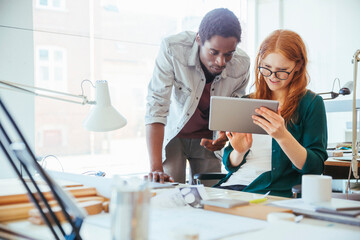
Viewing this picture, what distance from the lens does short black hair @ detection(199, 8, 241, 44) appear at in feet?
6.84

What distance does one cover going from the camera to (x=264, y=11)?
5879 mm

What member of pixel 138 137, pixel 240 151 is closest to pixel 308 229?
pixel 240 151

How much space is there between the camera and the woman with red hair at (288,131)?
1795mm

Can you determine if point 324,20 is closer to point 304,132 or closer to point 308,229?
point 304,132

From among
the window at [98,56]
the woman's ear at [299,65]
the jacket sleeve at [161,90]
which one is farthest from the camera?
the window at [98,56]

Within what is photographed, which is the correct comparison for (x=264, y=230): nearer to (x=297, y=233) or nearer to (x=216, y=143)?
(x=297, y=233)

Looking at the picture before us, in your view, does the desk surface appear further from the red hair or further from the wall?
the wall

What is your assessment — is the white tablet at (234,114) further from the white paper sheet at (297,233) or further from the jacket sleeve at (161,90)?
the white paper sheet at (297,233)

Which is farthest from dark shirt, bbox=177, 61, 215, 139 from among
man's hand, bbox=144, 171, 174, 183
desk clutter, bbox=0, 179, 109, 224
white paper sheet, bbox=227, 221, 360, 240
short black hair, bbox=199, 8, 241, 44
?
white paper sheet, bbox=227, 221, 360, 240

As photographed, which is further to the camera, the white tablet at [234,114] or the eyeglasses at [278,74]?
the eyeglasses at [278,74]

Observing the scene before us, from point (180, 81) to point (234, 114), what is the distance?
28.7 inches

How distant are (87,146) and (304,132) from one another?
4207 mm

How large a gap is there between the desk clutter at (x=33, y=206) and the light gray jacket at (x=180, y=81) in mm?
1010

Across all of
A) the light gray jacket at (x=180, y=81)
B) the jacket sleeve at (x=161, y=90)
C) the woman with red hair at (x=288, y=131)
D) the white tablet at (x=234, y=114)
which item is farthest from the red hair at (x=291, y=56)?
the jacket sleeve at (x=161, y=90)
